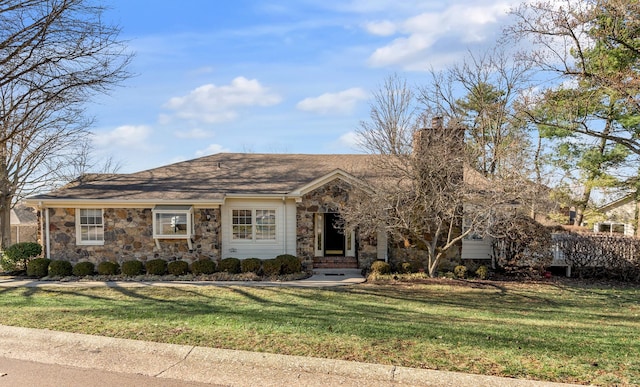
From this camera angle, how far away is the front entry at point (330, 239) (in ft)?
53.7

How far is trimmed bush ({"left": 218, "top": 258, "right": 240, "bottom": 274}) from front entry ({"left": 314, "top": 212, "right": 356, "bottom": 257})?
3447mm

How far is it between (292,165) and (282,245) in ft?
15.1

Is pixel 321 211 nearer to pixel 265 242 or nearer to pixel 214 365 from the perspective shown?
pixel 265 242

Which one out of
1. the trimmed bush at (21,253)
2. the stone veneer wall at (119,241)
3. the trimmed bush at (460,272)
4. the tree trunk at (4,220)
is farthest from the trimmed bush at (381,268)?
the tree trunk at (4,220)

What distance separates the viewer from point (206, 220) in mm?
14828

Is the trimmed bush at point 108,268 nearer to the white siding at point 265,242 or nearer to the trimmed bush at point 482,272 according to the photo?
the white siding at point 265,242

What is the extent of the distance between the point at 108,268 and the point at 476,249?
13370mm

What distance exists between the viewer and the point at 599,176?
2047 cm

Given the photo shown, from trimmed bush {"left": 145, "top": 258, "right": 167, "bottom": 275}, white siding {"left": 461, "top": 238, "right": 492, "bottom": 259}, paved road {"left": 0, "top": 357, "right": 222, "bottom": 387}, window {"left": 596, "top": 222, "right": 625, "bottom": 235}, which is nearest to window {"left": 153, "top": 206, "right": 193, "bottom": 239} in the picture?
trimmed bush {"left": 145, "top": 258, "right": 167, "bottom": 275}

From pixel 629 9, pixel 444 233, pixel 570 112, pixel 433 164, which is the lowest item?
pixel 444 233

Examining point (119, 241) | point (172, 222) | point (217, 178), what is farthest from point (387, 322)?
point (217, 178)

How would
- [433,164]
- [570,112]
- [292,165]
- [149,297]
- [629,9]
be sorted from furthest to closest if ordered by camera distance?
[292,165] < [570,112] < [433,164] < [629,9] < [149,297]

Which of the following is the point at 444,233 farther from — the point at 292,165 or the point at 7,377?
the point at 7,377

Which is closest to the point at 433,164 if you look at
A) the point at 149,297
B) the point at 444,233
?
the point at 444,233
